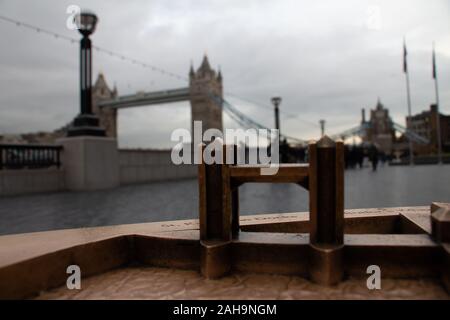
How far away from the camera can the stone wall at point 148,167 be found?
40.1 ft

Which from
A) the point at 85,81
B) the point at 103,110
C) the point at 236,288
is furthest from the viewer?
the point at 103,110

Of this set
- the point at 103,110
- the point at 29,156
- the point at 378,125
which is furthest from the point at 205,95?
the point at 378,125

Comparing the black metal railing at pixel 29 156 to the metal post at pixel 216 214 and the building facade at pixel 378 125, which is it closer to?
the metal post at pixel 216 214

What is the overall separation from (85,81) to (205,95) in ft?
135

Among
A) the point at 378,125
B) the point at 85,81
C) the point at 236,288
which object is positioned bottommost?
the point at 236,288

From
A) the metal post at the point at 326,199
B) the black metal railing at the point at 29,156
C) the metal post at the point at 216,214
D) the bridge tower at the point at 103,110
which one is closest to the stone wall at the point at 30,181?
the black metal railing at the point at 29,156

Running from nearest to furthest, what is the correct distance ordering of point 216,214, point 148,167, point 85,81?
point 216,214
point 85,81
point 148,167

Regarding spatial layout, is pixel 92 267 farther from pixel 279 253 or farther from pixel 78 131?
pixel 78 131

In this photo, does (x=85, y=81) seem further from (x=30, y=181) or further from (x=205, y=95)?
(x=205, y=95)

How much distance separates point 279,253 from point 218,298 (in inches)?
24.2

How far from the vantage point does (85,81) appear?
381 inches

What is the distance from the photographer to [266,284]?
2.21 meters

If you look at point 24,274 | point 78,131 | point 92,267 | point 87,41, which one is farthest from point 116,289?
point 87,41

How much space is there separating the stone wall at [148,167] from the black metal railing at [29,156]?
275cm
